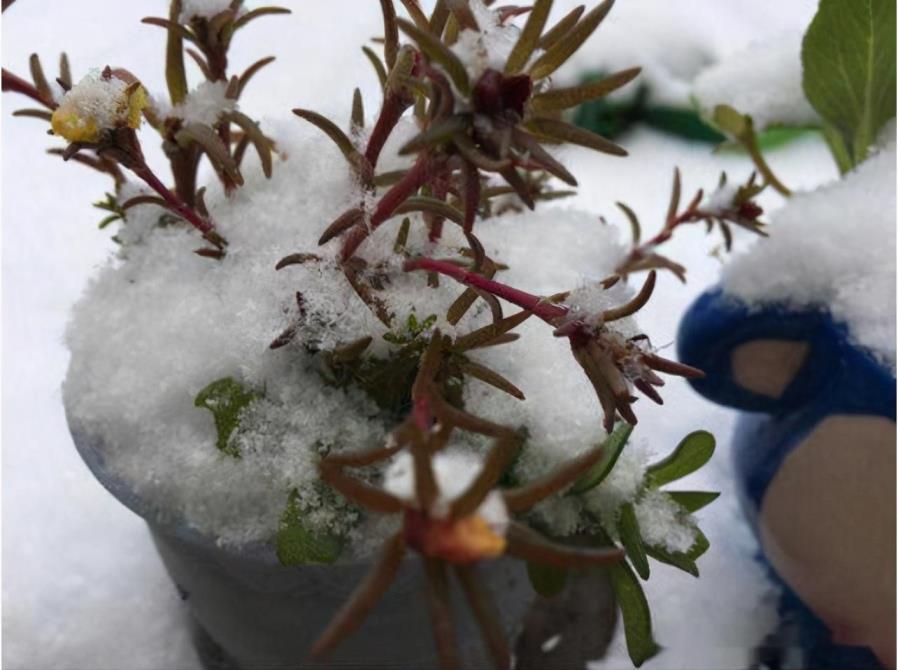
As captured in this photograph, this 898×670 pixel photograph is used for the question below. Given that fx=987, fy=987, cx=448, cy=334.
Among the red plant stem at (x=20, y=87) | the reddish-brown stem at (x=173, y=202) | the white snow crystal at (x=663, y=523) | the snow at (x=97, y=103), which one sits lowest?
the white snow crystal at (x=663, y=523)

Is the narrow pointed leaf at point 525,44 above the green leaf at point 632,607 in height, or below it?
above

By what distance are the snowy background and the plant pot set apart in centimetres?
3

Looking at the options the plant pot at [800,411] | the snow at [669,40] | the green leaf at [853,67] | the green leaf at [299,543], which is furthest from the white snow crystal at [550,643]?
the snow at [669,40]

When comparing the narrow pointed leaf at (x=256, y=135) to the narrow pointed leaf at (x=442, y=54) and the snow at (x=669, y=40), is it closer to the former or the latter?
the narrow pointed leaf at (x=442, y=54)

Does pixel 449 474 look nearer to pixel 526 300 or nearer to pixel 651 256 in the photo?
pixel 526 300

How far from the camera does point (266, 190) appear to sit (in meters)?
0.50

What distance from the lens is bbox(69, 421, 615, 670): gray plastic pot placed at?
1.38ft

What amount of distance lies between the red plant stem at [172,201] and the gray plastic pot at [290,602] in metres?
0.11

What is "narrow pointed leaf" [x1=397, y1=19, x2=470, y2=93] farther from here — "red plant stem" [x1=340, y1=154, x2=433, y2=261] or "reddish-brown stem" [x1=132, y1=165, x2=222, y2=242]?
"reddish-brown stem" [x1=132, y1=165, x2=222, y2=242]

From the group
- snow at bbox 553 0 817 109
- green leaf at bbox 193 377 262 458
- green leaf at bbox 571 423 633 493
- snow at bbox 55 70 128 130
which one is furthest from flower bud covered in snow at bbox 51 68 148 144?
snow at bbox 553 0 817 109

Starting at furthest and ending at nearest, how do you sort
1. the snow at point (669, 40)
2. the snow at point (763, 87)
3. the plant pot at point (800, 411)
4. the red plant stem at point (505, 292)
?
1. the snow at point (669, 40)
2. the snow at point (763, 87)
3. the plant pot at point (800, 411)
4. the red plant stem at point (505, 292)

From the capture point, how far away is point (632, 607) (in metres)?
0.38

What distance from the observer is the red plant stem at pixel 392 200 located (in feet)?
1.06

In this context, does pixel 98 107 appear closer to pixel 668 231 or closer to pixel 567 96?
pixel 567 96
